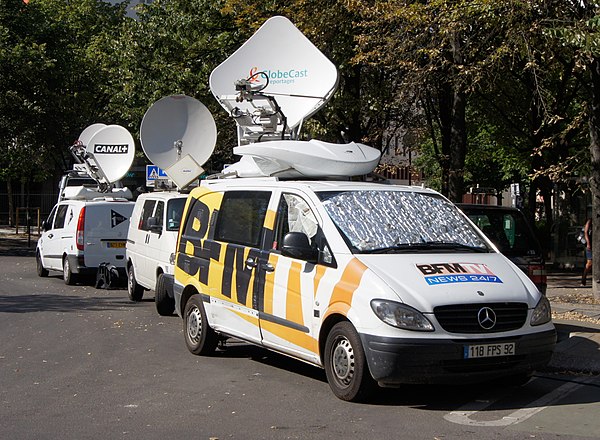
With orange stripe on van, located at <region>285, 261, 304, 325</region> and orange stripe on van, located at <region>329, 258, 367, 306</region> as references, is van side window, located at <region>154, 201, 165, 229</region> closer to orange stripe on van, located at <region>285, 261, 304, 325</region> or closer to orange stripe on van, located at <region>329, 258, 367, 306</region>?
orange stripe on van, located at <region>285, 261, 304, 325</region>

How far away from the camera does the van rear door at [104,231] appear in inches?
739

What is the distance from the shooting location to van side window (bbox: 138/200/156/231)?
51.1 feet

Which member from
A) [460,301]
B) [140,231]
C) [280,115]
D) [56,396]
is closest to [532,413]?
[460,301]

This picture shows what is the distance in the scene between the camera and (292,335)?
847 cm

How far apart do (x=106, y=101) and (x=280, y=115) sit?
30152 mm

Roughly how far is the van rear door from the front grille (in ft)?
41.2

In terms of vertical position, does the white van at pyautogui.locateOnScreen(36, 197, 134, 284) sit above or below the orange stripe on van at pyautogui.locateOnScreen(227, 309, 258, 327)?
above

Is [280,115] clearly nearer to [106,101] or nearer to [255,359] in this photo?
[255,359]

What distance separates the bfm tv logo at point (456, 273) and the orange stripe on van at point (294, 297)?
4.11 feet

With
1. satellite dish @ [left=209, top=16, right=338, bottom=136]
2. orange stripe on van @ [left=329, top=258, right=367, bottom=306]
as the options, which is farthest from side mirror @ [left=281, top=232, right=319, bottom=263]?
satellite dish @ [left=209, top=16, right=338, bottom=136]

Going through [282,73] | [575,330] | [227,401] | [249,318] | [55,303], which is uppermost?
[282,73]

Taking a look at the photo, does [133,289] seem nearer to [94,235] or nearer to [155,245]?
[155,245]

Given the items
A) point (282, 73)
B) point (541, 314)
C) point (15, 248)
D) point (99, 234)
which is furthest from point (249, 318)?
point (15, 248)

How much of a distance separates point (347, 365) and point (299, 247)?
1.18 m
